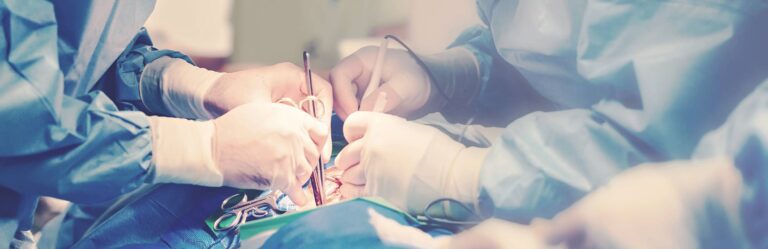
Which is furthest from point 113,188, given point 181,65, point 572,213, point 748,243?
point 748,243

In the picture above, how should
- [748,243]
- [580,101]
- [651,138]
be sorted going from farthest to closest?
[580,101] < [651,138] < [748,243]

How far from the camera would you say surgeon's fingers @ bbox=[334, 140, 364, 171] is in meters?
0.80

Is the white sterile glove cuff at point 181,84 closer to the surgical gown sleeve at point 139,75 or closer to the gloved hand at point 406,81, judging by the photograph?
the surgical gown sleeve at point 139,75

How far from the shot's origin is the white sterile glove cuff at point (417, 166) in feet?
2.44

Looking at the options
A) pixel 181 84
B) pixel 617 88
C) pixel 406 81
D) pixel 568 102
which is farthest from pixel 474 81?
pixel 181 84

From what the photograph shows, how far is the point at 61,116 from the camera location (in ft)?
2.05

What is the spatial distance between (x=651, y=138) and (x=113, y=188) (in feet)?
1.94

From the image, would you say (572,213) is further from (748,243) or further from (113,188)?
(113,188)

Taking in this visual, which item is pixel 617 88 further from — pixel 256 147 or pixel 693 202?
pixel 256 147

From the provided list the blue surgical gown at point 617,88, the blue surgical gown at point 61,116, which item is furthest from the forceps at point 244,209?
the blue surgical gown at point 617,88

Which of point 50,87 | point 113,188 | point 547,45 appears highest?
point 547,45

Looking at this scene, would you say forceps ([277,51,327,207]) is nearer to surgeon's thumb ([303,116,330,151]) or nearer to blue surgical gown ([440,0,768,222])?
surgeon's thumb ([303,116,330,151])

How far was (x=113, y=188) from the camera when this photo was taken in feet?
2.19

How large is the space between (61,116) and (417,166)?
1.35 feet
